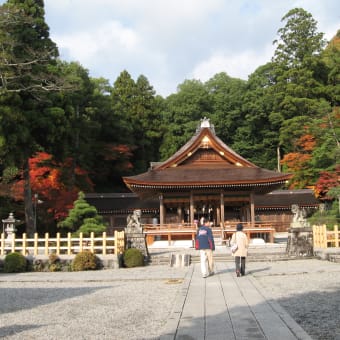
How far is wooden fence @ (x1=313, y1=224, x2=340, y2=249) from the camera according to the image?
1716 centimetres

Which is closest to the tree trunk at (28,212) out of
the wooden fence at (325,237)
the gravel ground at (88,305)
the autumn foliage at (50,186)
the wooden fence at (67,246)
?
the autumn foliage at (50,186)

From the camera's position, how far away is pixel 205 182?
75.7 ft

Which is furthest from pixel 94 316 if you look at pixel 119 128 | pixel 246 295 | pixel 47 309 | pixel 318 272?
pixel 119 128

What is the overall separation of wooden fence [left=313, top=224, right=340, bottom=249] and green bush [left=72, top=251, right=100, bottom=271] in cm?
954

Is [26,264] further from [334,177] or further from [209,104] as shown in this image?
[209,104]

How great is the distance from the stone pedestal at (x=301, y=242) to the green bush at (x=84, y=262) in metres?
7.75

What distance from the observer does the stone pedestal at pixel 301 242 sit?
53.8 ft

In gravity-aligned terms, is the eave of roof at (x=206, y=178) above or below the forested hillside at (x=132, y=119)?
below

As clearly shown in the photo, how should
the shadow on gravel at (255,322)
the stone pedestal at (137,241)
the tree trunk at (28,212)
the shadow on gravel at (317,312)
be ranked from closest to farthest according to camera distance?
1. the shadow on gravel at (255,322)
2. the shadow on gravel at (317,312)
3. the stone pedestal at (137,241)
4. the tree trunk at (28,212)

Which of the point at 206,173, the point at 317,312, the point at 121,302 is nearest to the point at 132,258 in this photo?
the point at 121,302

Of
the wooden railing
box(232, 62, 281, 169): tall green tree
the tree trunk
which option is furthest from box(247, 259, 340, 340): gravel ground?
box(232, 62, 281, 169): tall green tree

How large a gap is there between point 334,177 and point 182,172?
1102 cm

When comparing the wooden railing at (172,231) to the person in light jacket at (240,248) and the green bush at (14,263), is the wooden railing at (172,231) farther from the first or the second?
the person in light jacket at (240,248)

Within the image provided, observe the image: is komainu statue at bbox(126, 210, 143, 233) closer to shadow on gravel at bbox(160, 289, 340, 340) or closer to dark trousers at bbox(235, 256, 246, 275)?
dark trousers at bbox(235, 256, 246, 275)
